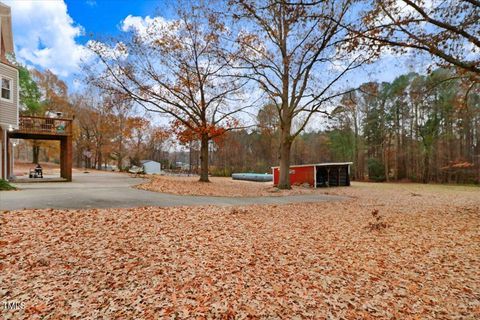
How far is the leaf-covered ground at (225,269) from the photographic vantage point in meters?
2.79

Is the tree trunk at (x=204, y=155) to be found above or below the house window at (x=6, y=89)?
below

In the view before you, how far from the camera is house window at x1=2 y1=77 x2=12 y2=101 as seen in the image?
463 inches

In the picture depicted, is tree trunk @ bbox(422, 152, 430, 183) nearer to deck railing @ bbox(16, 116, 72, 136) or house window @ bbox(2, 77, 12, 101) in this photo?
deck railing @ bbox(16, 116, 72, 136)

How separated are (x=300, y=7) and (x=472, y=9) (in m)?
5.51

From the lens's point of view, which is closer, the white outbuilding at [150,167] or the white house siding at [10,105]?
the white house siding at [10,105]

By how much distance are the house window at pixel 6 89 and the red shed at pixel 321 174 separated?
18.5m

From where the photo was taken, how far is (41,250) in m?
3.85

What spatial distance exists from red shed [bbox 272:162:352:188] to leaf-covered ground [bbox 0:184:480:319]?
14923mm

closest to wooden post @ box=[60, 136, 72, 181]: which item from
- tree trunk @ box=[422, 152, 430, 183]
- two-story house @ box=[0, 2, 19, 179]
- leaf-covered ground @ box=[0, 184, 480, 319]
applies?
two-story house @ box=[0, 2, 19, 179]

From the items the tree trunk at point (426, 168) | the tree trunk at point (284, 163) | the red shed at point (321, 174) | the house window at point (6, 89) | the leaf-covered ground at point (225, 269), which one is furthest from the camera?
the tree trunk at point (426, 168)

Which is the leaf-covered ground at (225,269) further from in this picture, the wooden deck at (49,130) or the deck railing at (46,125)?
the deck railing at (46,125)

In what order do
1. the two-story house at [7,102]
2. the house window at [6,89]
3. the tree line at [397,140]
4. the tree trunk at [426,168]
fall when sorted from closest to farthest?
the two-story house at [7,102]
the house window at [6,89]
the tree line at [397,140]
the tree trunk at [426,168]

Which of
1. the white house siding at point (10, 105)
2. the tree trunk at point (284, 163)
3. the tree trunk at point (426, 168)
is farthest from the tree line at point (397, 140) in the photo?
the white house siding at point (10, 105)

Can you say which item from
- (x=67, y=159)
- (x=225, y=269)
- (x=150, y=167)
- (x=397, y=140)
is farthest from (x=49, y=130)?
(x=397, y=140)
